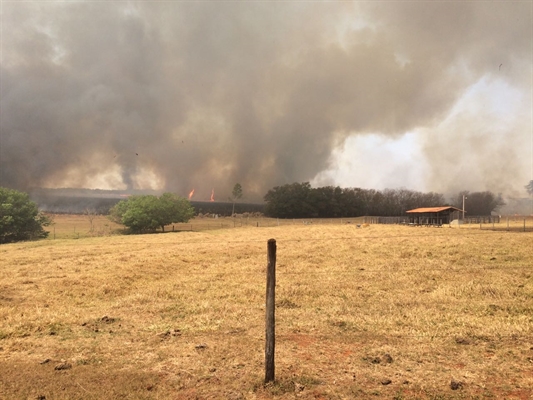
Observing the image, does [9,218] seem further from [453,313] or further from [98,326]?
[453,313]

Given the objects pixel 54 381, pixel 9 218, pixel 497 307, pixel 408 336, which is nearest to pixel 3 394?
pixel 54 381

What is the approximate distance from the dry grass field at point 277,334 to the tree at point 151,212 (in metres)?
57.5

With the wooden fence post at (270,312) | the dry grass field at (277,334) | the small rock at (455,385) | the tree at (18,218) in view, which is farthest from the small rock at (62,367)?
the tree at (18,218)

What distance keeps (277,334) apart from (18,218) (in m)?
70.8

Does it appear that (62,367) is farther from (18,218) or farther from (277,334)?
(18,218)

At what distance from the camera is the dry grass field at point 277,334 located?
6.79 m

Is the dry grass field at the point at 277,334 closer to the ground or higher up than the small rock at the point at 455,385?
closer to the ground

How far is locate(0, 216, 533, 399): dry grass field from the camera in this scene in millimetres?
6789

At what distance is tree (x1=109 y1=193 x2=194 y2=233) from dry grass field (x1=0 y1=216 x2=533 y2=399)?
57521mm

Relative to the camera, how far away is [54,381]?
709cm

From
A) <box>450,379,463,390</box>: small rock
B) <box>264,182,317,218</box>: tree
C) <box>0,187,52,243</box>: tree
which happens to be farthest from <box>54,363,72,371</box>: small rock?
<box>264,182,317,218</box>: tree

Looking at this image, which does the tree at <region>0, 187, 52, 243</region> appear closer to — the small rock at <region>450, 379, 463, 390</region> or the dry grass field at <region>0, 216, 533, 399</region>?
the dry grass field at <region>0, 216, 533, 399</region>

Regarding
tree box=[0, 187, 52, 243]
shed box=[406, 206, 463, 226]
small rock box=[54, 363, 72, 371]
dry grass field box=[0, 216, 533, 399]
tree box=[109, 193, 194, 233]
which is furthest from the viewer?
tree box=[109, 193, 194, 233]

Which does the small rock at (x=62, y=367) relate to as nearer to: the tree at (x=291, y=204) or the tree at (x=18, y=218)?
the tree at (x=18, y=218)
